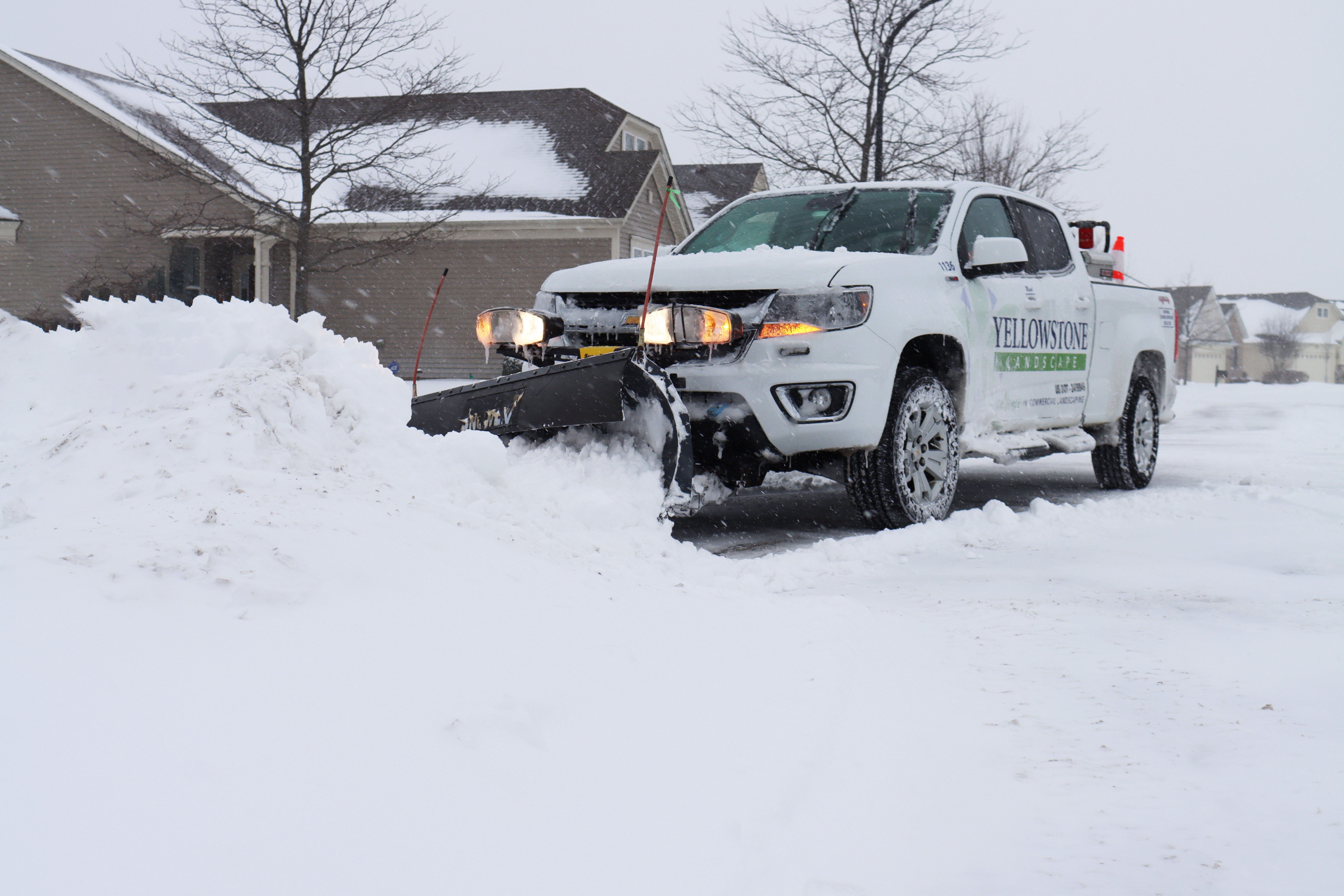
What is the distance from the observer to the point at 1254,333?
93125 millimetres

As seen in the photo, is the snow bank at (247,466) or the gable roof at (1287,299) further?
the gable roof at (1287,299)

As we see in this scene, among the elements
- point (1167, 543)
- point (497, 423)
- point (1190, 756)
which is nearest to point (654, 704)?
point (1190, 756)

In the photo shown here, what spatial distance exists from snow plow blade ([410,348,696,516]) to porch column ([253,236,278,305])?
1753 cm

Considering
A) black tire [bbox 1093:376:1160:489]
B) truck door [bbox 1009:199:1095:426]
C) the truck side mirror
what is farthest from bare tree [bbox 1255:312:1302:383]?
the truck side mirror

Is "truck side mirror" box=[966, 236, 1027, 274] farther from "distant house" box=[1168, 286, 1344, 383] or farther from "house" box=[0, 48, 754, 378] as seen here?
"distant house" box=[1168, 286, 1344, 383]

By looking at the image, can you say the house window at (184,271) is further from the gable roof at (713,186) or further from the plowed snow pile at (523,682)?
the plowed snow pile at (523,682)

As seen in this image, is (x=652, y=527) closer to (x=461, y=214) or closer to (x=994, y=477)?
(x=994, y=477)

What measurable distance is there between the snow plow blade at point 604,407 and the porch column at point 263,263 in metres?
17.5

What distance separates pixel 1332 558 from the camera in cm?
496

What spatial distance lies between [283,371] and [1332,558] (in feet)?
14.6

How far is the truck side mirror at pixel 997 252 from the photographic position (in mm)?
5676

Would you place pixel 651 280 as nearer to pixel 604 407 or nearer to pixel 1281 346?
pixel 604 407

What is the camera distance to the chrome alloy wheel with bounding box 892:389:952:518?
213 inches

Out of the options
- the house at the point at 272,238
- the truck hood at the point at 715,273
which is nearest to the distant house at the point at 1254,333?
the house at the point at 272,238
